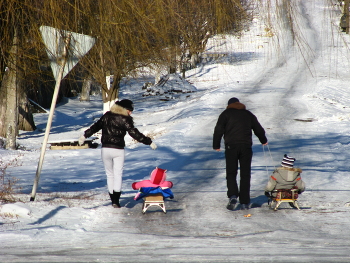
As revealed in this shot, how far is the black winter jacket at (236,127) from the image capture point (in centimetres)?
798

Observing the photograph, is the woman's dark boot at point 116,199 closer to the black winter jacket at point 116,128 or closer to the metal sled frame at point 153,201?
the metal sled frame at point 153,201

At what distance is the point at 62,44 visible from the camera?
641 centimetres

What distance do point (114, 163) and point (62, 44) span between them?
7.61ft

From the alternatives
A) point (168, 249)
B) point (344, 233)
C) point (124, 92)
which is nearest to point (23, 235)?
point (168, 249)

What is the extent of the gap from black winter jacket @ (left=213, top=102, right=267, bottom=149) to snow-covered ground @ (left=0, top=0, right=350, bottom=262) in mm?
766

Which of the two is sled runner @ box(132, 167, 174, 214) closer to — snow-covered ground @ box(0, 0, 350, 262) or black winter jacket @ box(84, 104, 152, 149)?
snow-covered ground @ box(0, 0, 350, 262)

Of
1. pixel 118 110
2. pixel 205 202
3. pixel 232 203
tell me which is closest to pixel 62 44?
pixel 118 110

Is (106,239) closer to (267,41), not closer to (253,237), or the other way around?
(253,237)

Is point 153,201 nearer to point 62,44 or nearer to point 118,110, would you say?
point 118,110

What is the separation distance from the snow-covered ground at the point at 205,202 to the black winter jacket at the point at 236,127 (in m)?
0.77

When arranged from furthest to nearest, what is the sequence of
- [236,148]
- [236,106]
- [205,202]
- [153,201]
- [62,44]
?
[205,202] → [236,106] → [236,148] → [153,201] → [62,44]

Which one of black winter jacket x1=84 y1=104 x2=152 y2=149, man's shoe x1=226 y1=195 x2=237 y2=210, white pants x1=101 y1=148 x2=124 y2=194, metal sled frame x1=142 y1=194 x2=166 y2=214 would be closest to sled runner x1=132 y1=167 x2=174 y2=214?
metal sled frame x1=142 y1=194 x2=166 y2=214

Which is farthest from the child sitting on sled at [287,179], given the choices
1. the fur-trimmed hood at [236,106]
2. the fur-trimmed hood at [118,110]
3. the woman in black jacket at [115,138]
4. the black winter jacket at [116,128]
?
the fur-trimmed hood at [118,110]

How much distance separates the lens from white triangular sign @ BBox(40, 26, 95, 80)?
20.3 feet
